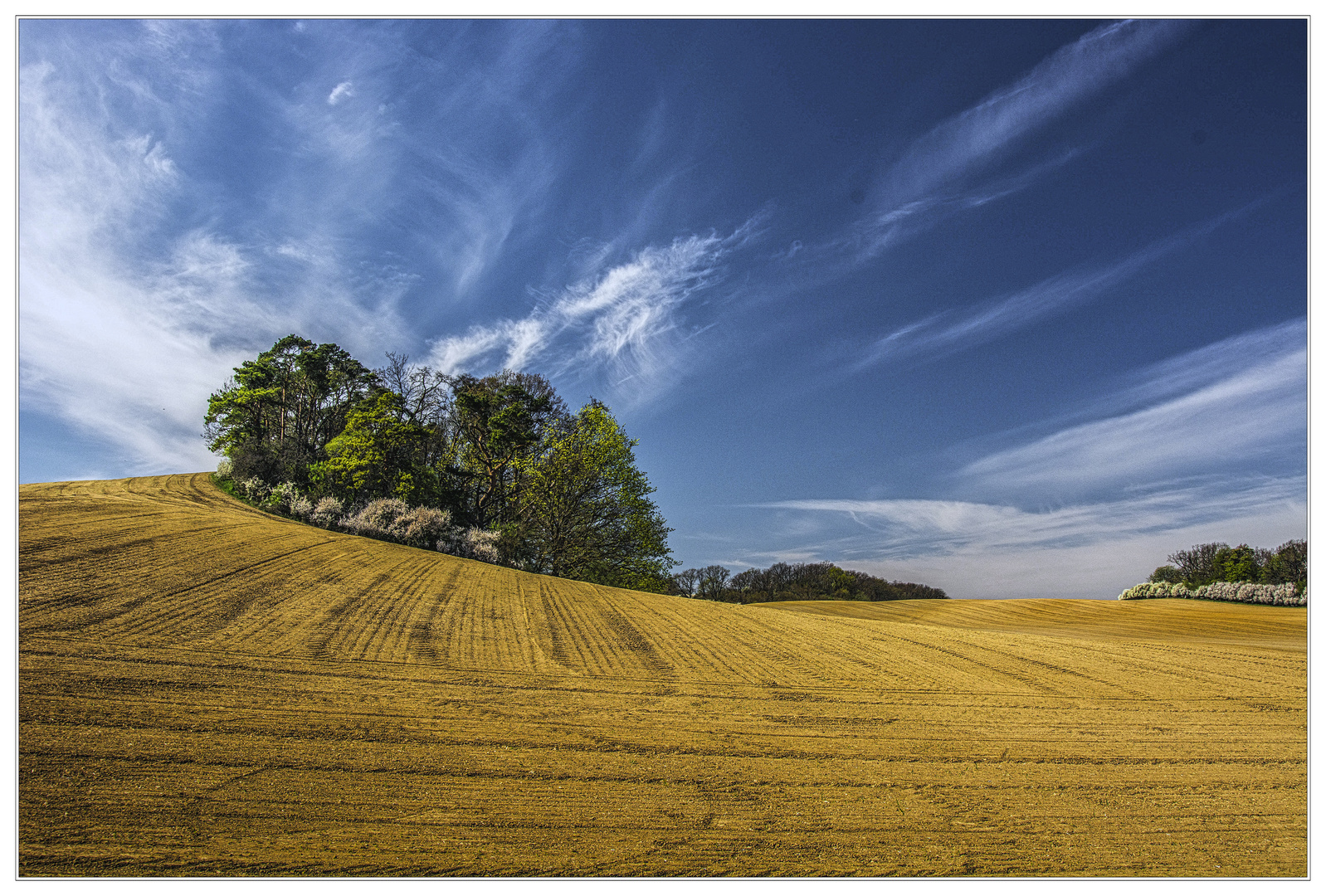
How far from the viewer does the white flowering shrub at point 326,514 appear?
20.8 metres

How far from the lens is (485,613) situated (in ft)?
32.2

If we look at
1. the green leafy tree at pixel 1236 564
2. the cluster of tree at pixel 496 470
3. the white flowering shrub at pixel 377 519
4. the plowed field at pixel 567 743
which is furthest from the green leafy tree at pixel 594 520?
the green leafy tree at pixel 1236 564

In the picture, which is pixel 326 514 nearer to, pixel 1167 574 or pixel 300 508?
pixel 300 508

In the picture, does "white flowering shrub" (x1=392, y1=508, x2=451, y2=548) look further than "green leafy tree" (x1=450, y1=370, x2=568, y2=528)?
No

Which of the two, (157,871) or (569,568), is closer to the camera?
(157,871)

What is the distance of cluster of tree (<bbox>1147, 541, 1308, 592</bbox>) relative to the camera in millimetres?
29312

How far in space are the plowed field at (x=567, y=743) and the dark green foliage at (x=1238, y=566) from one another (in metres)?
28.2

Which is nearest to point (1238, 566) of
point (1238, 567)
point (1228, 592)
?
point (1238, 567)

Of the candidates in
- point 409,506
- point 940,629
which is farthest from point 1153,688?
point 409,506

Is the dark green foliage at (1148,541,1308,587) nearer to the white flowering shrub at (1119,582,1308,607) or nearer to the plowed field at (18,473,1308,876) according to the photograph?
the white flowering shrub at (1119,582,1308,607)

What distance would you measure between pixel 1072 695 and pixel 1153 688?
160 cm

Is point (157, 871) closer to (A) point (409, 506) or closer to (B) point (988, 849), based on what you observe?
(B) point (988, 849)

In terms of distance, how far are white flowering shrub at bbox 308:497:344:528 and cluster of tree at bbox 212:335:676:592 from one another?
27.9 inches

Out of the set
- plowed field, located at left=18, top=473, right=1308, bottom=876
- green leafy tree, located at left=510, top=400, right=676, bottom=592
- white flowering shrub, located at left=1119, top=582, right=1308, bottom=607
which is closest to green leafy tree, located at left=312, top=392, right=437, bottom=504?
green leafy tree, located at left=510, top=400, right=676, bottom=592
